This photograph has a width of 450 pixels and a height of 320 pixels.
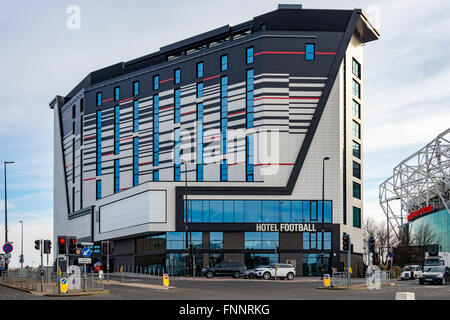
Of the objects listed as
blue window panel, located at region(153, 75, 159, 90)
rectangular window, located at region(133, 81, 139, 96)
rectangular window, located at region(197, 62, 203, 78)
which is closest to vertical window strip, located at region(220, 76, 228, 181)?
rectangular window, located at region(197, 62, 203, 78)

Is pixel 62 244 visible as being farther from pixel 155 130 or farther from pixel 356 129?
pixel 155 130

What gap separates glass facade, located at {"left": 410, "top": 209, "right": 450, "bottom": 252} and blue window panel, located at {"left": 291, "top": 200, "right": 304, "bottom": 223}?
115ft

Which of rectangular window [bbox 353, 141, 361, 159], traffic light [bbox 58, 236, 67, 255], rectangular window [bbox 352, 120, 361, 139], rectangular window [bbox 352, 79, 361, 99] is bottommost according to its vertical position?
traffic light [bbox 58, 236, 67, 255]

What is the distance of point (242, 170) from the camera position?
91.0 m

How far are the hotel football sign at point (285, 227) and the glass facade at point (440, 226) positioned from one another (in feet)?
115

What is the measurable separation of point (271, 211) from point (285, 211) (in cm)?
181

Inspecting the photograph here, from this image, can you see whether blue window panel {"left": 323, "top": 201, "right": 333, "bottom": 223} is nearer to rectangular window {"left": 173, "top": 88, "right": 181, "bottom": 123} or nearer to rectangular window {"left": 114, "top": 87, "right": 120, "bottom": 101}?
rectangular window {"left": 173, "top": 88, "right": 181, "bottom": 123}

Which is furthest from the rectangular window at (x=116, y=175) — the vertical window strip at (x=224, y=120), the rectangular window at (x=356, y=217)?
the rectangular window at (x=356, y=217)

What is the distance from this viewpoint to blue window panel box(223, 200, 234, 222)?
83.7 meters

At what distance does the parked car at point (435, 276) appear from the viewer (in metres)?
54.9

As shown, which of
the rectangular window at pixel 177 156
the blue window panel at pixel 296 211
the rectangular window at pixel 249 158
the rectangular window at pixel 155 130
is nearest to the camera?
the blue window panel at pixel 296 211

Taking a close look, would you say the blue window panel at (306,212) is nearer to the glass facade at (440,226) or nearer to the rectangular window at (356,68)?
the rectangular window at (356,68)
